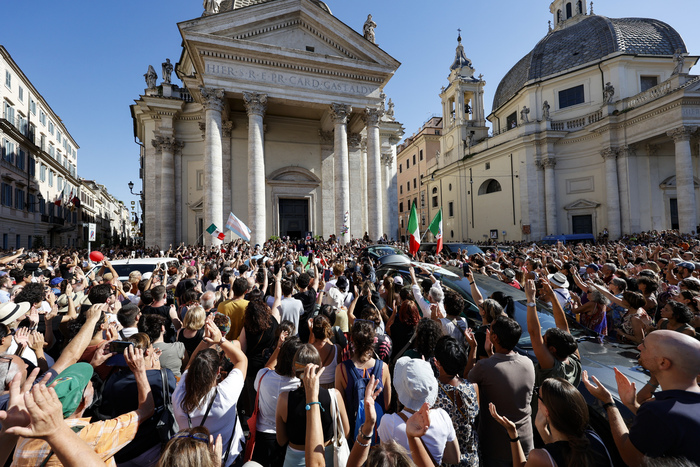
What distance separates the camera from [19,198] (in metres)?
28.8

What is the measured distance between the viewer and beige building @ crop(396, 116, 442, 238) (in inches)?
1863

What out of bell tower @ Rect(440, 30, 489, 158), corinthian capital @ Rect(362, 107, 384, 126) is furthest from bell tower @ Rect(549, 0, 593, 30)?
corinthian capital @ Rect(362, 107, 384, 126)

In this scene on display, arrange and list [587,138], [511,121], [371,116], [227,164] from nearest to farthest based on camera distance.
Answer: [371,116] → [227,164] → [587,138] → [511,121]

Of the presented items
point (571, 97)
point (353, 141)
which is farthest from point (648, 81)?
point (353, 141)

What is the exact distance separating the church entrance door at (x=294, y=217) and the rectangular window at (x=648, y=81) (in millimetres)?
30293

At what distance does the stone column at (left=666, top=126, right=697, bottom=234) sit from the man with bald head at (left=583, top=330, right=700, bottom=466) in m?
29.3

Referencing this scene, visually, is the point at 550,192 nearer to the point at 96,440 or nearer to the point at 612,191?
the point at 612,191

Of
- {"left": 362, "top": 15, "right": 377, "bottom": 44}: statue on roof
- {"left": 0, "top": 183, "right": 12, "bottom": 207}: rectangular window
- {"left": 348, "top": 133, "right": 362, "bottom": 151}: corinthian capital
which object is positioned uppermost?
{"left": 362, "top": 15, "right": 377, "bottom": 44}: statue on roof

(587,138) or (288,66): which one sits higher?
(288,66)

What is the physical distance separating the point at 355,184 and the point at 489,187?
58.5ft

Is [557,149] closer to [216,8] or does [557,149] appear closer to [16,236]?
[216,8]

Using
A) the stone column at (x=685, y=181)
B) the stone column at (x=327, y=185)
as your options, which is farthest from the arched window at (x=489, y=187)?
the stone column at (x=327, y=185)

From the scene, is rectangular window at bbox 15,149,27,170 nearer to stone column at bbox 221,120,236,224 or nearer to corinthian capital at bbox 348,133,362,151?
stone column at bbox 221,120,236,224

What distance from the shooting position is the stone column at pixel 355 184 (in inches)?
972
